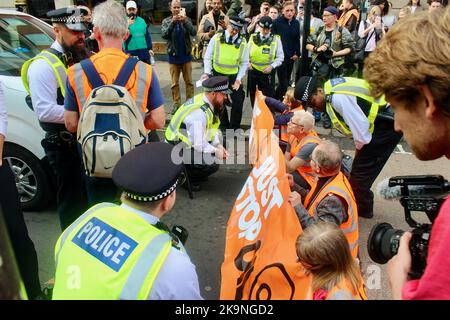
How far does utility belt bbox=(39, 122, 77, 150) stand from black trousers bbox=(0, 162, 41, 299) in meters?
0.62

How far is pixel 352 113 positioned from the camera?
380cm

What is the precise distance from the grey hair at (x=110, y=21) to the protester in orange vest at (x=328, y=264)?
1.73 m

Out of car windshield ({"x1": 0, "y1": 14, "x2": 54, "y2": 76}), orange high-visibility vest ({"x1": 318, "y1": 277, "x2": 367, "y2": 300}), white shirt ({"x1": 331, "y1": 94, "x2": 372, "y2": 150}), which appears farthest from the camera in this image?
car windshield ({"x1": 0, "y1": 14, "x2": 54, "y2": 76})

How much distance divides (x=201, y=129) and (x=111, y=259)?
3129mm

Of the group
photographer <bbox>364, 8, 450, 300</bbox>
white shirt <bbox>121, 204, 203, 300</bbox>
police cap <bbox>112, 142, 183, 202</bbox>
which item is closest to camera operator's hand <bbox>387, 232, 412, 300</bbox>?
photographer <bbox>364, 8, 450, 300</bbox>

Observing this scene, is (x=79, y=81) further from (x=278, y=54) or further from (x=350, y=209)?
(x=278, y=54)

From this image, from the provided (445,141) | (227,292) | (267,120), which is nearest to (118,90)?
(267,120)

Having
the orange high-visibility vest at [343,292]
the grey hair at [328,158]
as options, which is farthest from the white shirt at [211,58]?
the orange high-visibility vest at [343,292]

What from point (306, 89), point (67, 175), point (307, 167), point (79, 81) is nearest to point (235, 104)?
point (306, 89)

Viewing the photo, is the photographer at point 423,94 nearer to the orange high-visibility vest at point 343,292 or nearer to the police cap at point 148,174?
the orange high-visibility vest at point 343,292

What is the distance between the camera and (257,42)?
7.25 meters

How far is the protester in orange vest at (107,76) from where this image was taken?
107 inches

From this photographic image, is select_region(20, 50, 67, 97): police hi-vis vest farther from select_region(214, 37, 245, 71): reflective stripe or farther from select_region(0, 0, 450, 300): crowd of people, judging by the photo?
select_region(214, 37, 245, 71): reflective stripe

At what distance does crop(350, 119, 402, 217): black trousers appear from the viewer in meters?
3.98
